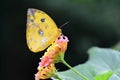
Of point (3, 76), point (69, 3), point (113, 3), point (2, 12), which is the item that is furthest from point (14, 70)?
point (113, 3)

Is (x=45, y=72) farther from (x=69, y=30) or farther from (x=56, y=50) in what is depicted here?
(x=69, y=30)

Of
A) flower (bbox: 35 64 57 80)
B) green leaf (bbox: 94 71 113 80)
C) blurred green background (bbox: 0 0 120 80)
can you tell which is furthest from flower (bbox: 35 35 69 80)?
blurred green background (bbox: 0 0 120 80)

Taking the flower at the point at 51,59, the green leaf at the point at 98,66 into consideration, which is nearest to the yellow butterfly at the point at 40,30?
the flower at the point at 51,59

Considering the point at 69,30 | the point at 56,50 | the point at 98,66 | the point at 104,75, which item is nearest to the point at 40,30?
the point at 56,50

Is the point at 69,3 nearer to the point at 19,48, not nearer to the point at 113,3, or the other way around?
the point at 113,3

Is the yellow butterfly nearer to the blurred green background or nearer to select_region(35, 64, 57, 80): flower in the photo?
select_region(35, 64, 57, 80): flower
